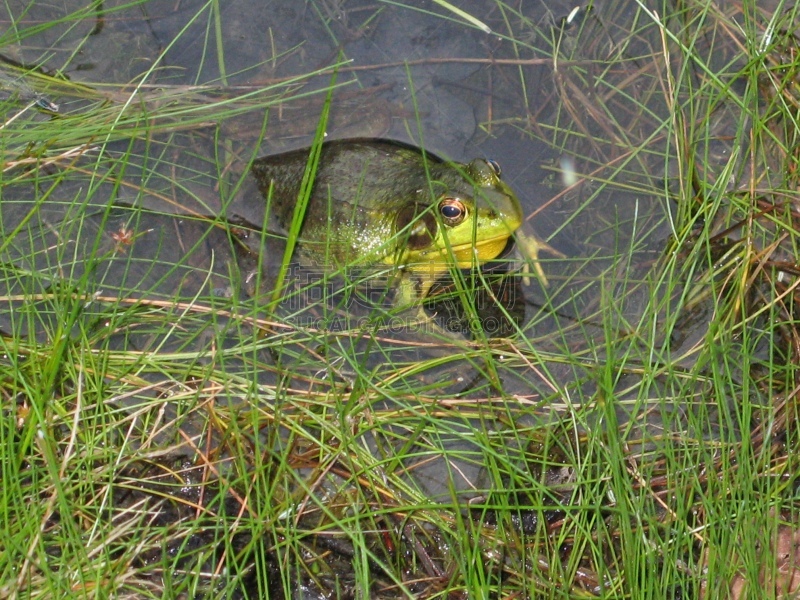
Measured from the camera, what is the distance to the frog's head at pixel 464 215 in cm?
328

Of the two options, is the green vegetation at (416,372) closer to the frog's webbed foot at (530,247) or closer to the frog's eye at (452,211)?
the frog's webbed foot at (530,247)

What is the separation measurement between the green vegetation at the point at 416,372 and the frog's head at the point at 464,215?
10.8 inches

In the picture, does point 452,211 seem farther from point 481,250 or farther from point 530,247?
point 530,247

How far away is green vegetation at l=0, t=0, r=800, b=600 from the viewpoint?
2.53 m

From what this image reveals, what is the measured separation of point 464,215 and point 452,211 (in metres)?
0.06

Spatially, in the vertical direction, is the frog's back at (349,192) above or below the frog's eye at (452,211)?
below

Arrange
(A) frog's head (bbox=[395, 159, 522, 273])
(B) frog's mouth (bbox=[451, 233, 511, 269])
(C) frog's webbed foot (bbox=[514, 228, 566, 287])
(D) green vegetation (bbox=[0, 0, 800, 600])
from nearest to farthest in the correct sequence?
(D) green vegetation (bbox=[0, 0, 800, 600]), (A) frog's head (bbox=[395, 159, 522, 273]), (B) frog's mouth (bbox=[451, 233, 511, 269]), (C) frog's webbed foot (bbox=[514, 228, 566, 287])

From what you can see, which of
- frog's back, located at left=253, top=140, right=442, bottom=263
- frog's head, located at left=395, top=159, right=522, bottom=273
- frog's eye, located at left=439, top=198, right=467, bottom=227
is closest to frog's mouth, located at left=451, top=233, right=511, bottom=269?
frog's head, located at left=395, top=159, right=522, bottom=273

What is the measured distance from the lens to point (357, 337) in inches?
121

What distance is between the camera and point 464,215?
3.36 meters

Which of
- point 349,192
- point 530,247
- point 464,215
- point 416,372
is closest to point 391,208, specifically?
point 349,192

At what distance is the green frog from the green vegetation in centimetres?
22

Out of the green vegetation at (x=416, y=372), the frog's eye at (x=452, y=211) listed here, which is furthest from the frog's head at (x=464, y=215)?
the green vegetation at (x=416, y=372)

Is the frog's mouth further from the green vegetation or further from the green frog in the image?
the green vegetation
